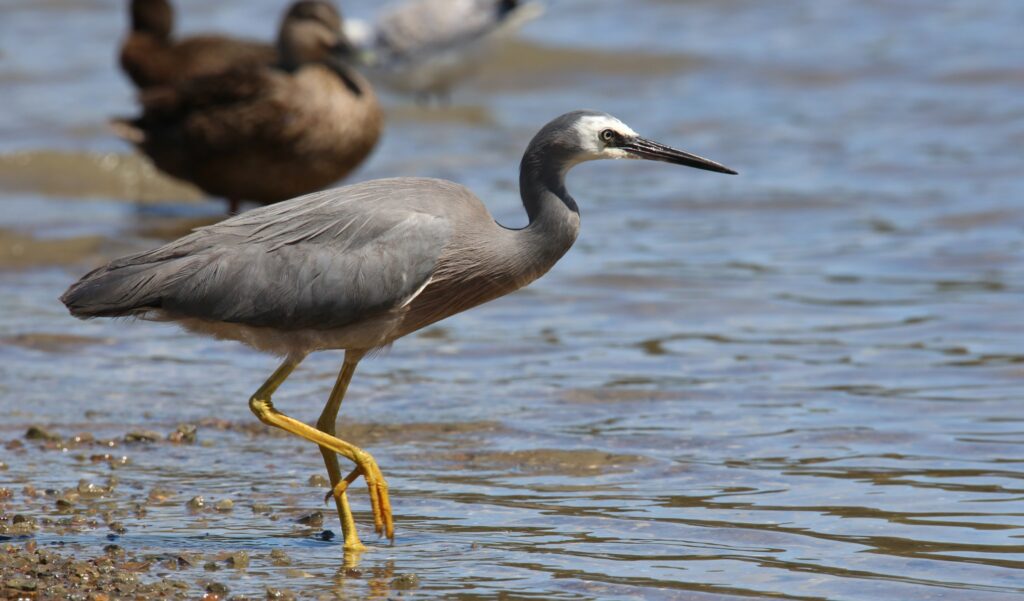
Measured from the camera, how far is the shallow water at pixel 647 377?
570 centimetres

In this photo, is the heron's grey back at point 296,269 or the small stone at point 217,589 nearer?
the small stone at point 217,589

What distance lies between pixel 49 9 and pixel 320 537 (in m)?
17.0

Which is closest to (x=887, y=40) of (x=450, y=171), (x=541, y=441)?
(x=450, y=171)

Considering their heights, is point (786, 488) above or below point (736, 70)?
below

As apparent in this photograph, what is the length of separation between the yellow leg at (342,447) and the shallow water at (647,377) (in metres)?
0.12

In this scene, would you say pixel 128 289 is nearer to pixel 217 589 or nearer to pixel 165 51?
pixel 217 589

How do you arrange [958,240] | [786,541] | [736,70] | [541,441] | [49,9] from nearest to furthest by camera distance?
[786,541], [541,441], [958,240], [736,70], [49,9]

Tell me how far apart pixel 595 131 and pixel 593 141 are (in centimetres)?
4

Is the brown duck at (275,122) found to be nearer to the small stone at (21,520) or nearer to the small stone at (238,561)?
the small stone at (21,520)

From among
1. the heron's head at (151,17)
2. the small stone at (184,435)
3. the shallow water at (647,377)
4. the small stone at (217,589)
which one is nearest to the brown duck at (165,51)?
the heron's head at (151,17)

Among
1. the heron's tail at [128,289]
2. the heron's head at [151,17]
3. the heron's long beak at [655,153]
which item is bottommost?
the heron's tail at [128,289]

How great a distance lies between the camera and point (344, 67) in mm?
12492

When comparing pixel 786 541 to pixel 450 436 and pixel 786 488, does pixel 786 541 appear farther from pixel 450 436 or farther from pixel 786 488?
pixel 450 436

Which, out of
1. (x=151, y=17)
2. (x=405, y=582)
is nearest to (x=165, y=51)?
(x=151, y=17)
